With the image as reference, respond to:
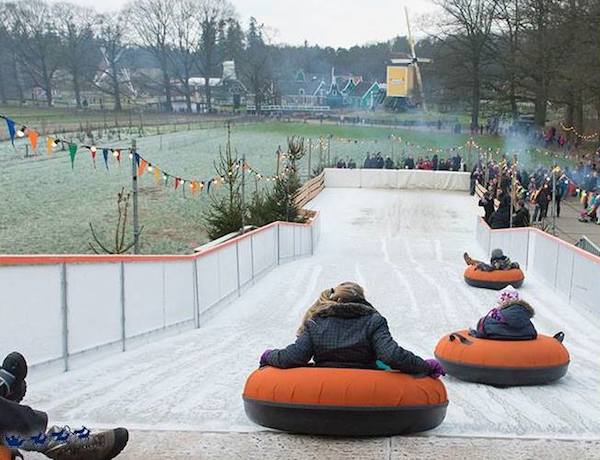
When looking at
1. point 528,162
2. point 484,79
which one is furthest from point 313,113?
point 528,162

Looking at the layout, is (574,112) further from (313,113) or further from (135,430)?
Result: (135,430)

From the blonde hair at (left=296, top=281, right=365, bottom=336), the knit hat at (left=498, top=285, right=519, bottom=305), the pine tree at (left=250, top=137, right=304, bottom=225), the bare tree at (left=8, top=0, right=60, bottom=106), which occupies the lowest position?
the pine tree at (left=250, top=137, right=304, bottom=225)

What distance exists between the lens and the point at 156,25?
7100cm

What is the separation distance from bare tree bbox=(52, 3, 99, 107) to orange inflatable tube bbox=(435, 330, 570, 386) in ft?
122

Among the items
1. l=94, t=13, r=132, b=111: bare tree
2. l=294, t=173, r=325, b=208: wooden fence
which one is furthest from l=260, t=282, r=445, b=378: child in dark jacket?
l=94, t=13, r=132, b=111: bare tree

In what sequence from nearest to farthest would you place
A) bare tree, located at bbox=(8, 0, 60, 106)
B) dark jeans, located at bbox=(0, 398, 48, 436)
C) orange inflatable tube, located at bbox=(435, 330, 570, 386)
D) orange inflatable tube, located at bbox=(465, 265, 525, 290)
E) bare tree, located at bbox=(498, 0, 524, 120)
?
dark jeans, located at bbox=(0, 398, 48, 436)
orange inflatable tube, located at bbox=(435, 330, 570, 386)
orange inflatable tube, located at bbox=(465, 265, 525, 290)
bare tree, located at bbox=(8, 0, 60, 106)
bare tree, located at bbox=(498, 0, 524, 120)

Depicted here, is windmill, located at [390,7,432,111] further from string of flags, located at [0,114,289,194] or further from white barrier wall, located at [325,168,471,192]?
string of flags, located at [0,114,289,194]

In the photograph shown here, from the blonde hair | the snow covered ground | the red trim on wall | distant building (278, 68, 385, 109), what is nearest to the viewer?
the blonde hair

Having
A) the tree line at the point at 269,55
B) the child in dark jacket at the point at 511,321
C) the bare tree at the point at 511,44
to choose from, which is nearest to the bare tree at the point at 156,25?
the tree line at the point at 269,55

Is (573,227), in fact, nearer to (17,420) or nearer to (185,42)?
(17,420)

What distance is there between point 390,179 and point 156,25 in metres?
37.8

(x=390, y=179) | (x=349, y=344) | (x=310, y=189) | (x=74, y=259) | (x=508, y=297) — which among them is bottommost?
(x=390, y=179)

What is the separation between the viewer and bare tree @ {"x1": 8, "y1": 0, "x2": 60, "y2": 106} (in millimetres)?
36812

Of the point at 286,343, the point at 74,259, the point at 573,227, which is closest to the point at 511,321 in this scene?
the point at 286,343
